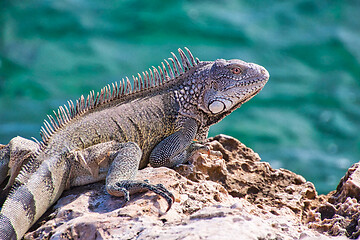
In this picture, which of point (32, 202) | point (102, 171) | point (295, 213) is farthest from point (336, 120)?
point (32, 202)

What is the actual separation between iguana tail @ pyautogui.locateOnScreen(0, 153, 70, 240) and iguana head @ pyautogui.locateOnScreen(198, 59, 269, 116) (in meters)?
1.78

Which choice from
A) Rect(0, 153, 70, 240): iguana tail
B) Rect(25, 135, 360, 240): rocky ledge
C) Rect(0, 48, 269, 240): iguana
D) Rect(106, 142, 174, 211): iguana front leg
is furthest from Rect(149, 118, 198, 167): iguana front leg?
Rect(0, 153, 70, 240): iguana tail

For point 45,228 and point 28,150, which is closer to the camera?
point 45,228

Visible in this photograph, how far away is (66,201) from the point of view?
445 cm

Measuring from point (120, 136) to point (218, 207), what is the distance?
1.64m

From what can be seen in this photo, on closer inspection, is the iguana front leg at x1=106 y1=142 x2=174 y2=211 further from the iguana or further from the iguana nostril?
the iguana nostril

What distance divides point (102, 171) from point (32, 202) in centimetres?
75

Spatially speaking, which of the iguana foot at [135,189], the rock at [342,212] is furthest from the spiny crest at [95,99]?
the rock at [342,212]

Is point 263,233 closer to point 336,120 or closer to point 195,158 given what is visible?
point 195,158

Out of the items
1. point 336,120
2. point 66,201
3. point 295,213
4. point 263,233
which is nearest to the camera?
point 263,233

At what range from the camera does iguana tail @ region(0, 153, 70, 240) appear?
4129mm

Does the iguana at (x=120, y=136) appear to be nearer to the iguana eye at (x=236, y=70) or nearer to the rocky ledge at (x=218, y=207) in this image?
the iguana eye at (x=236, y=70)

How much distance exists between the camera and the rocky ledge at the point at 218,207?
360 centimetres

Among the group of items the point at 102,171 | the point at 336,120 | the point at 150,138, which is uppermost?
the point at 336,120
